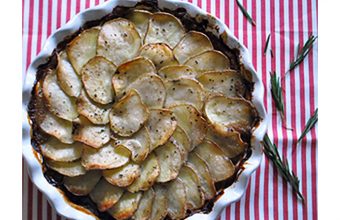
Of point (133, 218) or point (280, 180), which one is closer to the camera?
point (133, 218)

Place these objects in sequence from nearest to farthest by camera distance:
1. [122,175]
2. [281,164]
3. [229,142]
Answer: [122,175], [229,142], [281,164]

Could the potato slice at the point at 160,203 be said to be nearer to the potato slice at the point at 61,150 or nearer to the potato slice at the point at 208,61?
the potato slice at the point at 61,150

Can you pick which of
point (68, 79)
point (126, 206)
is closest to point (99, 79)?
point (68, 79)

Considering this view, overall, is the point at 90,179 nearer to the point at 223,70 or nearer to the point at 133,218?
the point at 133,218

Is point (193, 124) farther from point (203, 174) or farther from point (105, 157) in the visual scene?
point (105, 157)

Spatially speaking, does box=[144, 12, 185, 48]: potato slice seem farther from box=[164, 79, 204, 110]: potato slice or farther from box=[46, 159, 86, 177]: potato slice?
box=[46, 159, 86, 177]: potato slice

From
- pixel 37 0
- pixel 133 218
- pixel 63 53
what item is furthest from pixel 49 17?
pixel 133 218
